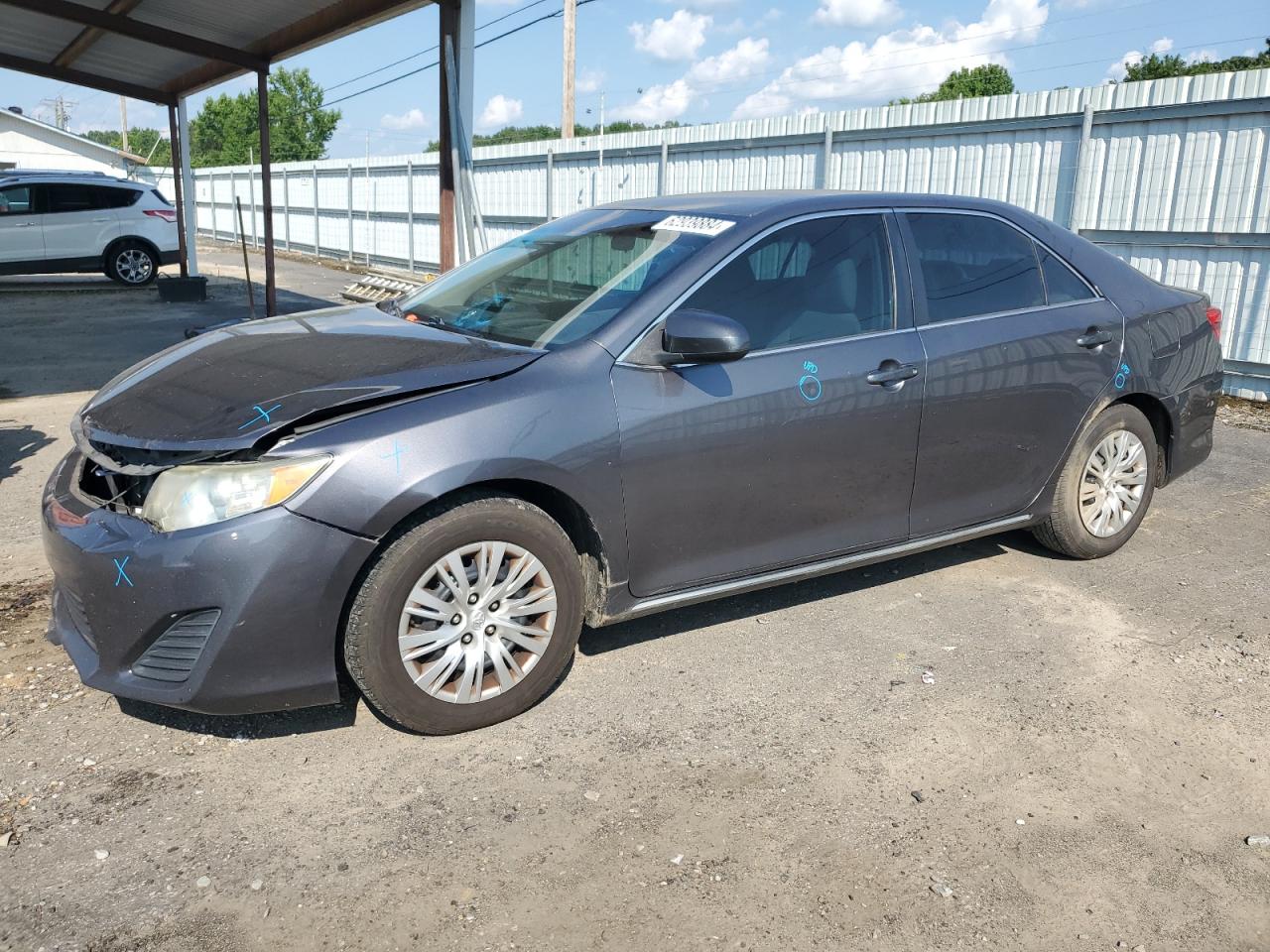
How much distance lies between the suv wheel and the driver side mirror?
60.3ft

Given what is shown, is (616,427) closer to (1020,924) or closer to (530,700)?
(530,700)

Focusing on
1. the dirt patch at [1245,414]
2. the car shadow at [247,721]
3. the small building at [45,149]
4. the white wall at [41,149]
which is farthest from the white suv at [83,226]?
the white wall at [41,149]

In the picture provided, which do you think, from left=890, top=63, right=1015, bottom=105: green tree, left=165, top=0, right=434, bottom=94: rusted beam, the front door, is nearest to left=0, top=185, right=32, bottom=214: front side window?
left=165, top=0, right=434, bottom=94: rusted beam

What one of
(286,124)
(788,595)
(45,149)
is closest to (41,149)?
(45,149)

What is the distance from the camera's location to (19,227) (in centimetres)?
1823

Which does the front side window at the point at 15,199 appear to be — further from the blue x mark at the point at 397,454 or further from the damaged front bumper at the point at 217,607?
the blue x mark at the point at 397,454

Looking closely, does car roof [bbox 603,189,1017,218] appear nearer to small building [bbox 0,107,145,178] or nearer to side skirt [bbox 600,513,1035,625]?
side skirt [bbox 600,513,1035,625]

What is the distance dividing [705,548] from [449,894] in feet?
5.11

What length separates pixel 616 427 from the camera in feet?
11.4

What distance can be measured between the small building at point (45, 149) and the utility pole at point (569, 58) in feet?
85.6

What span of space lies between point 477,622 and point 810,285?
182 centimetres

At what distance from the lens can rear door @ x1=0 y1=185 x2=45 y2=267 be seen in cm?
1806

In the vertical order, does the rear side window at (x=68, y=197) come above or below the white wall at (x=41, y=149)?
below

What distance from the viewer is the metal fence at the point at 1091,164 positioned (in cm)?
896
